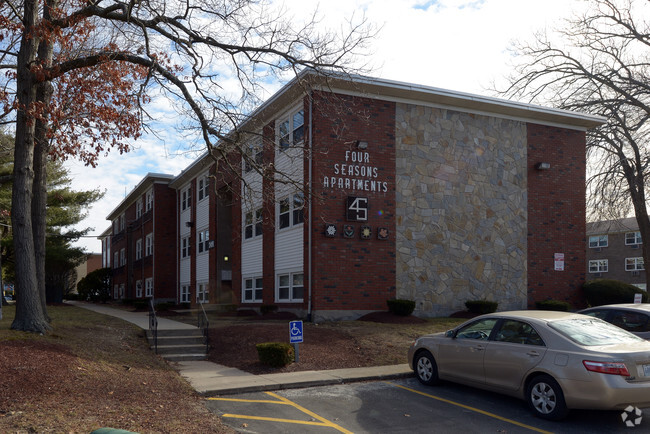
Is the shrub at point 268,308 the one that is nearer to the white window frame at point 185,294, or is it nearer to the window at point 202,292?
the window at point 202,292

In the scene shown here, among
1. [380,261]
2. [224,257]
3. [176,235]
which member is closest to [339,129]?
[380,261]

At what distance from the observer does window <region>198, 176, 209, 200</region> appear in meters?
32.0

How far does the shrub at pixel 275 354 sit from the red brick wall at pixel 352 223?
21.8ft

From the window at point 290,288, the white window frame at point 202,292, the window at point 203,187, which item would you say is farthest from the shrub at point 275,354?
the window at point 203,187

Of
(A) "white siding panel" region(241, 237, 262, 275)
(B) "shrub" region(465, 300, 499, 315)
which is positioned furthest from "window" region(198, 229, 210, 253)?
(B) "shrub" region(465, 300, 499, 315)

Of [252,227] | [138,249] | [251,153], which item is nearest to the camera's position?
[251,153]

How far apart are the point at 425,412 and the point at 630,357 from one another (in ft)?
9.81

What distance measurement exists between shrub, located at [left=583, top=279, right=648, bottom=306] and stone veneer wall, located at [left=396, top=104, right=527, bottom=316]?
286cm

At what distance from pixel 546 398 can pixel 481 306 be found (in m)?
12.5

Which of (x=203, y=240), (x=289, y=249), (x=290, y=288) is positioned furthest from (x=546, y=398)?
(x=203, y=240)

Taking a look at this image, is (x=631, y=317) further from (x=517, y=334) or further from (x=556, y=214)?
(x=556, y=214)

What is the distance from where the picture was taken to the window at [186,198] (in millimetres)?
35513

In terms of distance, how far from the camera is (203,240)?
106 feet

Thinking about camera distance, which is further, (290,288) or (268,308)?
(268,308)
